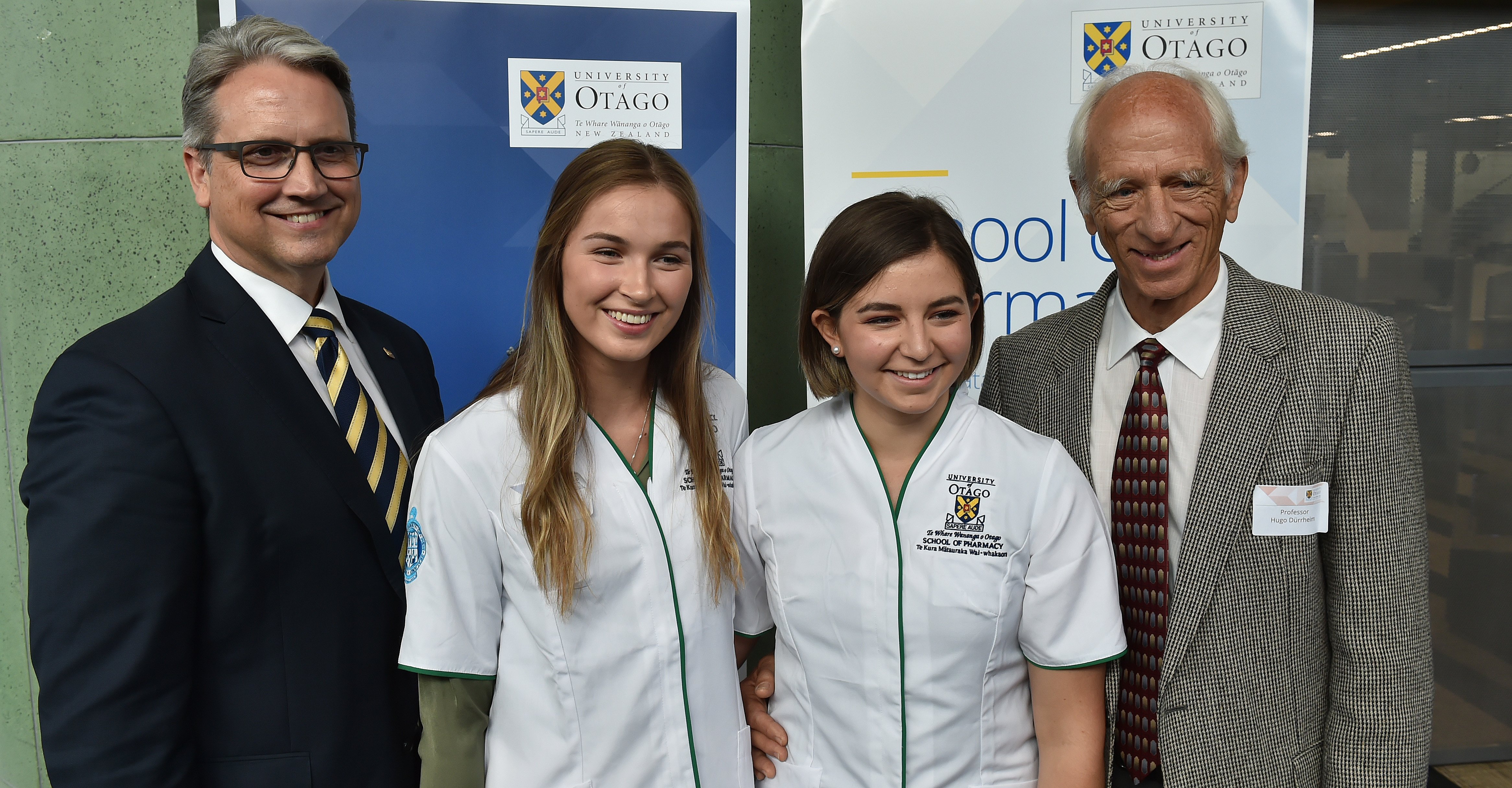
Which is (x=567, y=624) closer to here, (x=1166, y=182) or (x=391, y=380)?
(x=391, y=380)

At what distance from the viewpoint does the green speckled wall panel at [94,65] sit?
2.82 meters

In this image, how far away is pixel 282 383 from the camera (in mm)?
1449

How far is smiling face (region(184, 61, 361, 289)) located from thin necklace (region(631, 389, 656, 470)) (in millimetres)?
646

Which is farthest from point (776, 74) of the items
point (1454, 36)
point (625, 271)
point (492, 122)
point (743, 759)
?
point (1454, 36)

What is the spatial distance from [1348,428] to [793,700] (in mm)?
1050

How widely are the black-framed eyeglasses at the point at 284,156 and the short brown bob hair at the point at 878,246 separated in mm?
886

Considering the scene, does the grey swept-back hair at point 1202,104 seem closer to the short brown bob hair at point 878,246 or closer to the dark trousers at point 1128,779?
the short brown bob hair at point 878,246

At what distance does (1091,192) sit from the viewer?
162cm

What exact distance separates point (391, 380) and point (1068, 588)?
4.49ft

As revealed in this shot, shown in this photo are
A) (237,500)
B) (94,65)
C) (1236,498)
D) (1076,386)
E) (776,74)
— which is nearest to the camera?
(237,500)

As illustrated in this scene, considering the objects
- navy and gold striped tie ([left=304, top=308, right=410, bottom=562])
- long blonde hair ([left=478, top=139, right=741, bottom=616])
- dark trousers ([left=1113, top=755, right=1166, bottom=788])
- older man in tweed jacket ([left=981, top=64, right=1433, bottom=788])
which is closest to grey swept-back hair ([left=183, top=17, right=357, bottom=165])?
navy and gold striped tie ([left=304, top=308, right=410, bottom=562])

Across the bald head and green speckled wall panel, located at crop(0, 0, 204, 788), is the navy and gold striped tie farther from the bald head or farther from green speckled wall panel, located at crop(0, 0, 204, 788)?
green speckled wall panel, located at crop(0, 0, 204, 788)

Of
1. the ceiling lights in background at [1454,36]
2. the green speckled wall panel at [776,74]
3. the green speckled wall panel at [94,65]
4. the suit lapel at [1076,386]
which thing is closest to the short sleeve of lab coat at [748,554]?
the suit lapel at [1076,386]

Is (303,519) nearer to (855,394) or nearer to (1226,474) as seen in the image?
(855,394)
